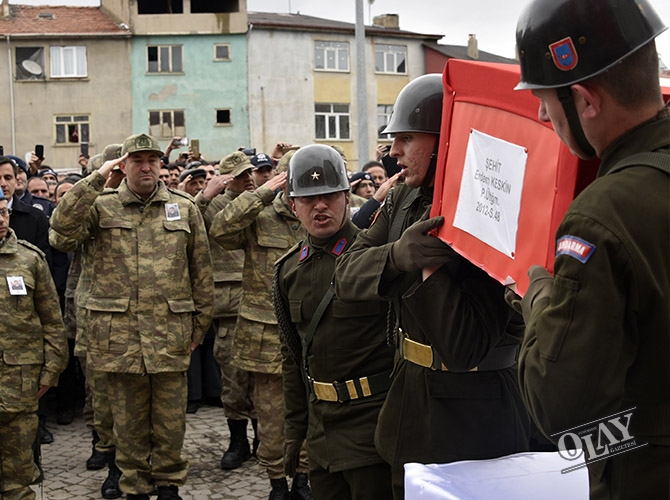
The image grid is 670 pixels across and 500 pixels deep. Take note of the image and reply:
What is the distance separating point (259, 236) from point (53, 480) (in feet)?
8.70

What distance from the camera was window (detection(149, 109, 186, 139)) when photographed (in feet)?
119

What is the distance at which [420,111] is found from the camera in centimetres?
311

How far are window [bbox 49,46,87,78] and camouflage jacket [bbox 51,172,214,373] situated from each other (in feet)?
106

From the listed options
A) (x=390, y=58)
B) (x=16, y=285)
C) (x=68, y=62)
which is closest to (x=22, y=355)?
(x=16, y=285)

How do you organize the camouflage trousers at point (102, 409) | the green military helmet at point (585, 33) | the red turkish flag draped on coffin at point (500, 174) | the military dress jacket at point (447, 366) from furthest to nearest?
the camouflage trousers at point (102, 409) → the military dress jacket at point (447, 366) → the red turkish flag draped on coffin at point (500, 174) → the green military helmet at point (585, 33)

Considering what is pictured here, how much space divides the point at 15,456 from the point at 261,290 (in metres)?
2.22

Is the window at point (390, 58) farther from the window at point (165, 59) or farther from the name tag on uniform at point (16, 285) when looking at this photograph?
the name tag on uniform at point (16, 285)

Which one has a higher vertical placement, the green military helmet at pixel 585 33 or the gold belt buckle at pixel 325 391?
the green military helmet at pixel 585 33

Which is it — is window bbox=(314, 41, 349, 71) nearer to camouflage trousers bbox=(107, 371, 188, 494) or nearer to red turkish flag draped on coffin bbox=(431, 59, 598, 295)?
camouflage trousers bbox=(107, 371, 188, 494)

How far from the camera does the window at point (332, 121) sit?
1513 inches

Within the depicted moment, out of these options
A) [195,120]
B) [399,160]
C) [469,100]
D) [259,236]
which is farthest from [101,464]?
[195,120]

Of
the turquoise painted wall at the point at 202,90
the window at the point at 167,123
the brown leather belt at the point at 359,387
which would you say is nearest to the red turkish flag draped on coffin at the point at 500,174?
the brown leather belt at the point at 359,387

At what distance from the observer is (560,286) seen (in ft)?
5.91

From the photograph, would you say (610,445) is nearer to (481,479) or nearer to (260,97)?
(481,479)
